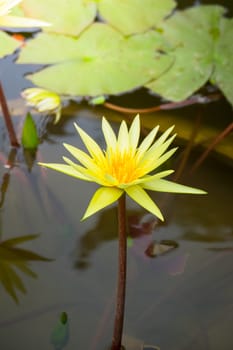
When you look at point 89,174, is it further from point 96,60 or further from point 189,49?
point 189,49

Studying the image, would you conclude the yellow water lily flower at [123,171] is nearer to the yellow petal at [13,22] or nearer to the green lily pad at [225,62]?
the yellow petal at [13,22]

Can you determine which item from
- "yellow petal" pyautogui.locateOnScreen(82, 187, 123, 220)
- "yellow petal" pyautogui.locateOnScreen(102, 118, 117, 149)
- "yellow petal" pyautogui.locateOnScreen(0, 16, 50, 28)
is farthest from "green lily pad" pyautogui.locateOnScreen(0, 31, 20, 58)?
"yellow petal" pyautogui.locateOnScreen(82, 187, 123, 220)

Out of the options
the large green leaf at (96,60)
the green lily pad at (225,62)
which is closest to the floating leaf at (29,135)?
the large green leaf at (96,60)

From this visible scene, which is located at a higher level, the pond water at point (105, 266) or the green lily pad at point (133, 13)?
the green lily pad at point (133, 13)

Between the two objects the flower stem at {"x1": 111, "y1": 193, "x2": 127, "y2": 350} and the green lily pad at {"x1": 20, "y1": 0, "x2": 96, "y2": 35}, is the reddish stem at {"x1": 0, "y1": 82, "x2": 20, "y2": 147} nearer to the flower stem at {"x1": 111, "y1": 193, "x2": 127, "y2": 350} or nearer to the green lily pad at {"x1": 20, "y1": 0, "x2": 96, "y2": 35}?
the green lily pad at {"x1": 20, "y1": 0, "x2": 96, "y2": 35}

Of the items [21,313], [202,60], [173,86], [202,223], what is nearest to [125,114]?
[173,86]

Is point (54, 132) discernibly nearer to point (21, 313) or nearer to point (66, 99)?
point (66, 99)
